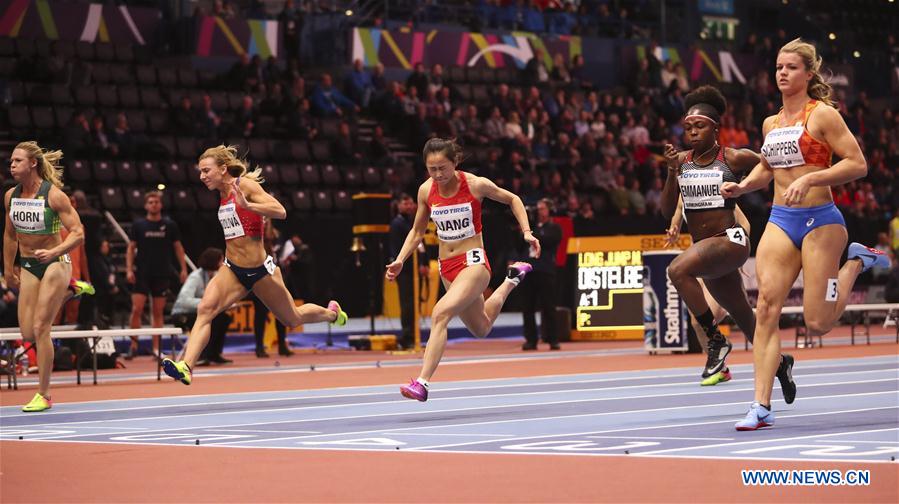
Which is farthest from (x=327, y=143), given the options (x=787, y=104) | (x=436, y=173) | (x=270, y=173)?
(x=787, y=104)

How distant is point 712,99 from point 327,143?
16.2 meters

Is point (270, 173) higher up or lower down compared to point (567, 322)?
higher up

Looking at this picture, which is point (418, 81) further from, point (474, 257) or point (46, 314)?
point (474, 257)

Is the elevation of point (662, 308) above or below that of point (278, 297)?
below

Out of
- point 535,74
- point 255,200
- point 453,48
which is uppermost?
point 453,48

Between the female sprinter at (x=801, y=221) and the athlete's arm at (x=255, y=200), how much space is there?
446cm

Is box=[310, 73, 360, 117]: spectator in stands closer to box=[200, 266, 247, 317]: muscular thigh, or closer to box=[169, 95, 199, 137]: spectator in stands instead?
box=[169, 95, 199, 137]: spectator in stands

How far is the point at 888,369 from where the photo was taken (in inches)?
579

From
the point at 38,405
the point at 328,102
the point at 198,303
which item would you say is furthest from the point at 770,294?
the point at 328,102

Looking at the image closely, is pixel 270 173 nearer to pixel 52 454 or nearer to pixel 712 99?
pixel 712 99

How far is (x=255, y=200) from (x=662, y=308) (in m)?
8.20

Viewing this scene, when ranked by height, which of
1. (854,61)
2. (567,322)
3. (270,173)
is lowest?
(567,322)

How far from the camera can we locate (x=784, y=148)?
8359 millimetres

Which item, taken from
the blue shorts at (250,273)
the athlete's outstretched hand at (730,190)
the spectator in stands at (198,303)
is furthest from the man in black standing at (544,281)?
the athlete's outstretched hand at (730,190)
